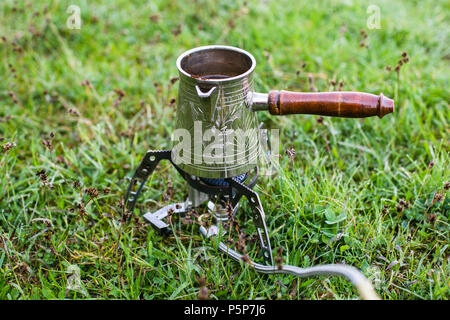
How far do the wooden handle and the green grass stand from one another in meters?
0.56

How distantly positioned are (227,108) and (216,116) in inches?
2.5

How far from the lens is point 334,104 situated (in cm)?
212

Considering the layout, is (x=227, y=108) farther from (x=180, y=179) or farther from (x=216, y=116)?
(x=180, y=179)

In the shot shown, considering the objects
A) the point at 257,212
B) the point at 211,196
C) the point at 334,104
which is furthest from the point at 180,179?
the point at 334,104

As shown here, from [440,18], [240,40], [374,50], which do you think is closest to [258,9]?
[240,40]

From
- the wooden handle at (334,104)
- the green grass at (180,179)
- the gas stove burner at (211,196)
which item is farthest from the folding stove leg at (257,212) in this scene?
the wooden handle at (334,104)

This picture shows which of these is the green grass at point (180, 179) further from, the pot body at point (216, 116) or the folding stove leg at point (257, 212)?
the pot body at point (216, 116)

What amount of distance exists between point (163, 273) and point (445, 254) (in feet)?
5.02

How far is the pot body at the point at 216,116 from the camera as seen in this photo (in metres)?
2.11

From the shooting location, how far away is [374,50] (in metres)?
4.15

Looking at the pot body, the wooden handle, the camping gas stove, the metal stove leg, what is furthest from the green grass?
the wooden handle

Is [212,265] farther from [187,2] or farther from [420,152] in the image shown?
[187,2]

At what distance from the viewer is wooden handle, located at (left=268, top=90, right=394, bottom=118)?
2.07 meters

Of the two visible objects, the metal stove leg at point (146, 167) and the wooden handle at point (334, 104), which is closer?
the wooden handle at point (334, 104)
